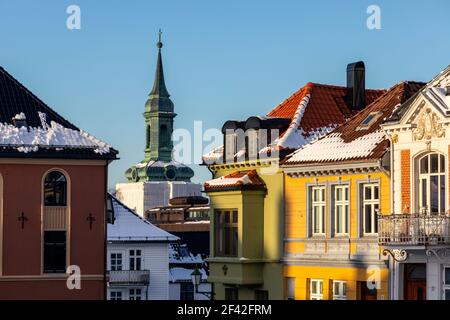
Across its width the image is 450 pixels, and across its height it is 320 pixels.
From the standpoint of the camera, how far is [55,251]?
49500 millimetres

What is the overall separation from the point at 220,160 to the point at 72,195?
6.07 meters

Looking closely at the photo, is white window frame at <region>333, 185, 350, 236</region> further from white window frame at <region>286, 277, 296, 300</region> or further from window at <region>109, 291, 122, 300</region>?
window at <region>109, 291, 122, 300</region>

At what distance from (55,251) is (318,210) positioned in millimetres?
10068

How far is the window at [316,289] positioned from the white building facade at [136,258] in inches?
1079

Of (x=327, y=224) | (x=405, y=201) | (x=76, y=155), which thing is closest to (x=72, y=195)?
(x=76, y=155)

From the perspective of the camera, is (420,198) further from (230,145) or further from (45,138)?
(45,138)

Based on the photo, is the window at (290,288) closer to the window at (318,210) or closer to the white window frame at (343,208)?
the window at (318,210)

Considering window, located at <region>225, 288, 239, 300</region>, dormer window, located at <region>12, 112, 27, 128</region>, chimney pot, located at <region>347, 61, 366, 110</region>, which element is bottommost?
window, located at <region>225, 288, 239, 300</region>

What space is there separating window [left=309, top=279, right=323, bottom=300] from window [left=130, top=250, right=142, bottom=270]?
113 ft

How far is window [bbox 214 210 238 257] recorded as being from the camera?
162 ft

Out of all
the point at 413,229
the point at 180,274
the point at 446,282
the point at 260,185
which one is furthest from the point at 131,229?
the point at 413,229

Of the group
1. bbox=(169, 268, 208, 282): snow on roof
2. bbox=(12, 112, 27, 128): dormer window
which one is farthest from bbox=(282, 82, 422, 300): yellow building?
bbox=(169, 268, 208, 282): snow on roof

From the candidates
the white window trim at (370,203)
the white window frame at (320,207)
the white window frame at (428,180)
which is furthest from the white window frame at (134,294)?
the white window frame at (428,180)
